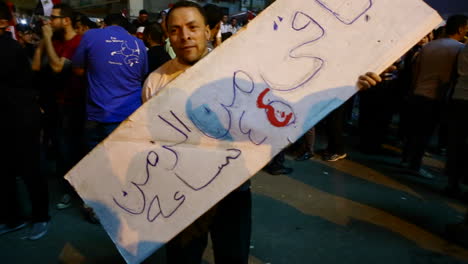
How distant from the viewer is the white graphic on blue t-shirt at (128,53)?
10.1ft

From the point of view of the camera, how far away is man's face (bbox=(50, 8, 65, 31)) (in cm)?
346

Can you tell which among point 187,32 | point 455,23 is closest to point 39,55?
point 187,32

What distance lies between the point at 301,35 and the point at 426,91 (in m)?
3.64

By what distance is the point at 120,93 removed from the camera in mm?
3119

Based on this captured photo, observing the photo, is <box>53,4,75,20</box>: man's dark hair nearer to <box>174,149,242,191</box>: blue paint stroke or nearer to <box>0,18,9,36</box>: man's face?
<box>0,18,9,36</box>: man's face

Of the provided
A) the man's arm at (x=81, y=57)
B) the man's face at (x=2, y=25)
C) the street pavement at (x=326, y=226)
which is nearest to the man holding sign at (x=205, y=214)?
the street pavement at (x=326, y=226)

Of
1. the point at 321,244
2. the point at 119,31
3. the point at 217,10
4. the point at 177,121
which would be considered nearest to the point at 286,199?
the point at 321,244

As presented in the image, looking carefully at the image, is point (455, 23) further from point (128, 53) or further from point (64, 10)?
point (64, 10)

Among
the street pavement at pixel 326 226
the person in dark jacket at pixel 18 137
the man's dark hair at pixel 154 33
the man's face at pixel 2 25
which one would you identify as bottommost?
the street pavement at pixel 326 226

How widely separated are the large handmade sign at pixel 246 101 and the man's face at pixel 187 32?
20 cm

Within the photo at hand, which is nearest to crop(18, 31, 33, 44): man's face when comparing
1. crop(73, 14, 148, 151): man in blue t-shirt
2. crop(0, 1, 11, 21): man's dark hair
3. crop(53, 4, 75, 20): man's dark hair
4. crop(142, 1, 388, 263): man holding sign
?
crop(53, 4, 75, 20): man's dark hair

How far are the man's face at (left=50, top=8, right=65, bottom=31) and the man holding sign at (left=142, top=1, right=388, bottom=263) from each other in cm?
230

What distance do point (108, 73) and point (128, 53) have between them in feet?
0.79

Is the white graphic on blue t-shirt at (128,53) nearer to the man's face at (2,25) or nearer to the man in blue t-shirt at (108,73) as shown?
the man in blue t-shirt at (108,73)
